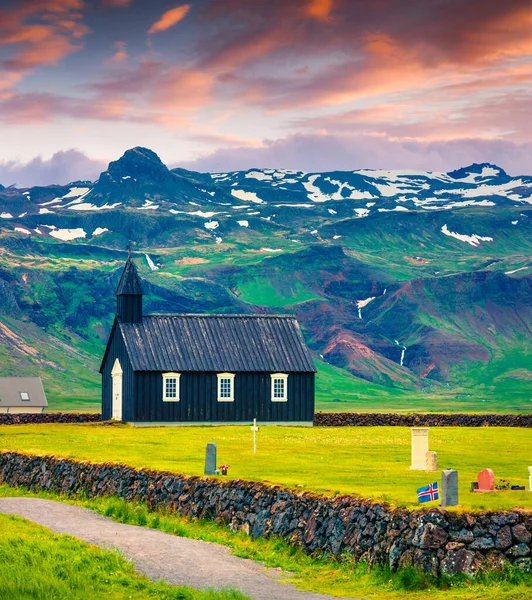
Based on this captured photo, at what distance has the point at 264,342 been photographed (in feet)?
306

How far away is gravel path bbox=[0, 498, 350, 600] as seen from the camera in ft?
85.6

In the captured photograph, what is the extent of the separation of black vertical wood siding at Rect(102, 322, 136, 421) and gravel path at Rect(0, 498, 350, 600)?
51275 millimetres

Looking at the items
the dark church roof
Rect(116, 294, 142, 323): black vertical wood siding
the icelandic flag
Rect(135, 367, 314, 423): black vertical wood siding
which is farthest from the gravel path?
the dark church roof

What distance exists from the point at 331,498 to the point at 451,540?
15.0 ft

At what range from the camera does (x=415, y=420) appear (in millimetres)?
94375

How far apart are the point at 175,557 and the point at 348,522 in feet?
14.5

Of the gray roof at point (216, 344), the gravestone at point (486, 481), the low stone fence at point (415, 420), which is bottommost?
the low stone fence at point (415, 420)

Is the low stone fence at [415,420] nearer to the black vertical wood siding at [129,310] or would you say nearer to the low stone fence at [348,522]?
the black vertical wood siding at [129,310]

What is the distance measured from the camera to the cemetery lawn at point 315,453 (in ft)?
110

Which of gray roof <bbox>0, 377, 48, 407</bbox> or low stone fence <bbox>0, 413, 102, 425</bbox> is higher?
low stone fence <bbox>0, 413, 102, 425</bbox>

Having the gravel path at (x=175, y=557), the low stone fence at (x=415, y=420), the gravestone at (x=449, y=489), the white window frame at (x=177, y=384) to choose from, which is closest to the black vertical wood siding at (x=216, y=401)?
the white window frame at (x=177, y=384)

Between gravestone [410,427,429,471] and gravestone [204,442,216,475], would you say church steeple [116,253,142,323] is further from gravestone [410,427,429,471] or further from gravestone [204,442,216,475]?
gravestone [204,442,216,475]

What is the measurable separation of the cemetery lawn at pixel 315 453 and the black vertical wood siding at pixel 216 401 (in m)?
5.44

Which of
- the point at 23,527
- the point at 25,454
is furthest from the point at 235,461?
the point at 23,527
